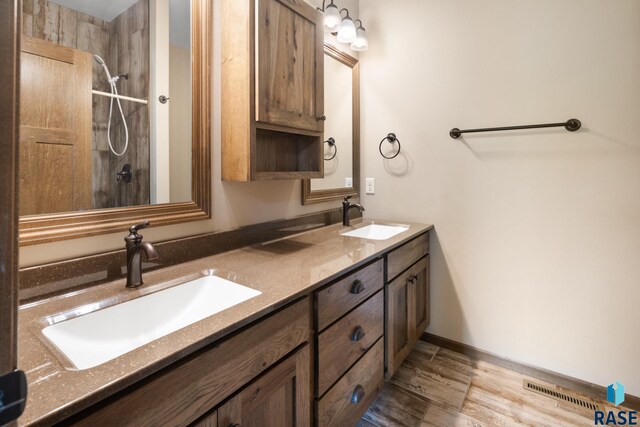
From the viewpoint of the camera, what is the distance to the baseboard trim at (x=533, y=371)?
1.61m

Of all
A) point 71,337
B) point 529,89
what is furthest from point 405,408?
point 529,89

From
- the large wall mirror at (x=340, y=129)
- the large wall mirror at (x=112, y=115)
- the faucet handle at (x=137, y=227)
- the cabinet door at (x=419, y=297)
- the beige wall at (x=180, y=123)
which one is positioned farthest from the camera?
the large wall mirror at (x=340, y=129)

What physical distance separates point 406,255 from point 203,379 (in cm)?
125

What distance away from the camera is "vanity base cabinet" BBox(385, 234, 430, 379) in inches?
60.4

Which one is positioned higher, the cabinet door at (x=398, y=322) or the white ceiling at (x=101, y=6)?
the white ceiling at (x=101, y=6)

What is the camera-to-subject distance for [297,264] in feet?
3.97

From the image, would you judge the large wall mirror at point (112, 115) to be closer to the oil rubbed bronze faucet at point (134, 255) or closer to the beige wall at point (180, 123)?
the beige wall at point (180, 123)

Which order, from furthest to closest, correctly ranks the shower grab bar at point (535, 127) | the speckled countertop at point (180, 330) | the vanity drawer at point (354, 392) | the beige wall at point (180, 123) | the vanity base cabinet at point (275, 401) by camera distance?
the shower grab bar at point (535, 127)
the beige wall at point (180, 123)
the vanity drawer at point (354, 392)
the vanity base cabinet at point (275, 401)
the speckled countertop at point (180, 330)

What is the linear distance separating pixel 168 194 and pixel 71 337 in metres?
0.58

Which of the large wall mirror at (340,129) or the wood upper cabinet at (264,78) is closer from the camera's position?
the wood upper cabinet at (264,78)

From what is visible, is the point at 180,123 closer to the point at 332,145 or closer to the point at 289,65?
the point at 289,65

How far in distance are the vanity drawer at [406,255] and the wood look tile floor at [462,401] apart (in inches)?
25.3

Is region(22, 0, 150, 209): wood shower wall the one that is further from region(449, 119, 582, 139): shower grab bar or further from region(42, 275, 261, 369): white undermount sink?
region(449, 119, 582, 139): shower grab bar

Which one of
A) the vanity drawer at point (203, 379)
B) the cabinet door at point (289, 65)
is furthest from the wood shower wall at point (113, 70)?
the vanity drawer at point (203, 379)
